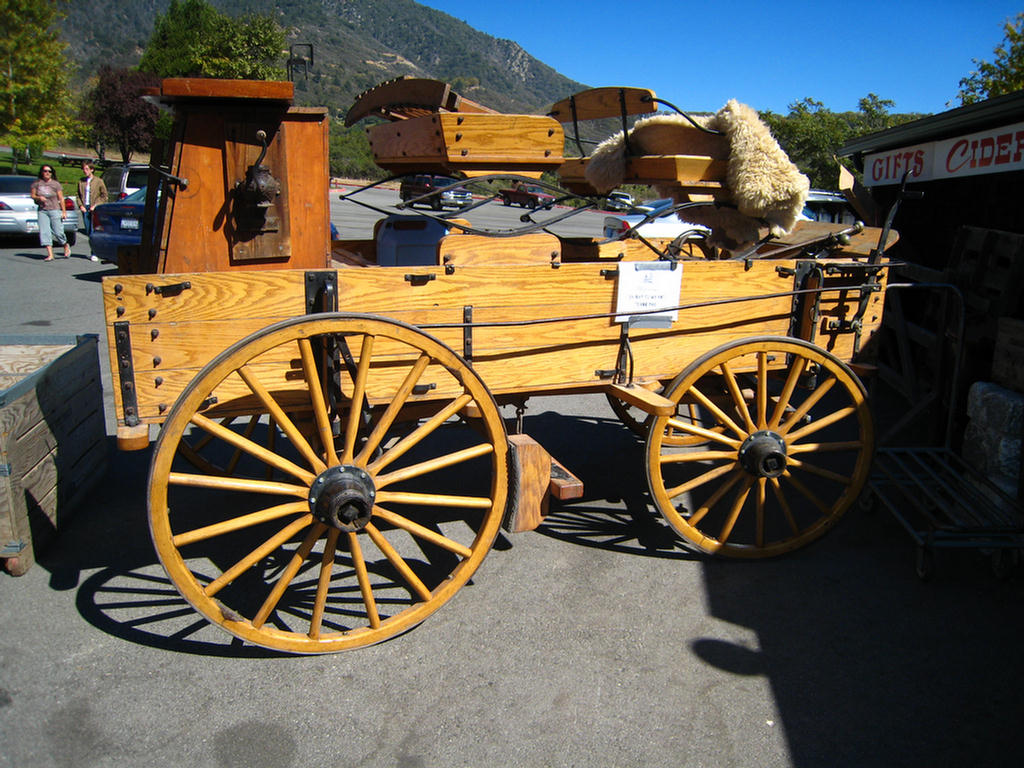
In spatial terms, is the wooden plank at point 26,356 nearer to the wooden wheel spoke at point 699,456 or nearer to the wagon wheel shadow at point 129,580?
the wagon wheel shadow at point 129,580

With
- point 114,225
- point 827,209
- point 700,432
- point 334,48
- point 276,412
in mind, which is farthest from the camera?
point 334,48

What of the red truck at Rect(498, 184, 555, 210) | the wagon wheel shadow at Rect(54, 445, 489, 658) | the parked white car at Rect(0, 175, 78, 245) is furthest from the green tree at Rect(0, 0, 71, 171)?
the wagon wheel shadow at Rect(54, 445, 489, 658)

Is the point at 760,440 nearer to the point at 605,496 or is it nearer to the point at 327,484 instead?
the point at 605,496

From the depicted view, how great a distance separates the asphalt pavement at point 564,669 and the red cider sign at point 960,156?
2.97 m

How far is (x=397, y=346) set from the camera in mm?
A: 3168

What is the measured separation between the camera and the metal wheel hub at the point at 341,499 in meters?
2.76

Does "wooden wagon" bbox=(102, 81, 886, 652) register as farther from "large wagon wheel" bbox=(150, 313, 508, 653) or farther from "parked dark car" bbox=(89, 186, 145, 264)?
"parked dark car" bbox=(89, 186, 145, 264)

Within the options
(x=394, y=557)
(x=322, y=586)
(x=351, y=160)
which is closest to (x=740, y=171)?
(x=394, y=557)

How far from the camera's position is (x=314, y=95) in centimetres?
10512

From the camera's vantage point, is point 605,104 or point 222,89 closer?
point 222,89

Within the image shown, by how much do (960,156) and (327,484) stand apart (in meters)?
5.57

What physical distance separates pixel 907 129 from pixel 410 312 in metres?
5.41

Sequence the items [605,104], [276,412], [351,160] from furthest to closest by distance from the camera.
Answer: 1. [351,160]
2. [605,104]
3. [276,412]

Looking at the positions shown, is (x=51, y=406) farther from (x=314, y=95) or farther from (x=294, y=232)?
(x=314, y=95)
